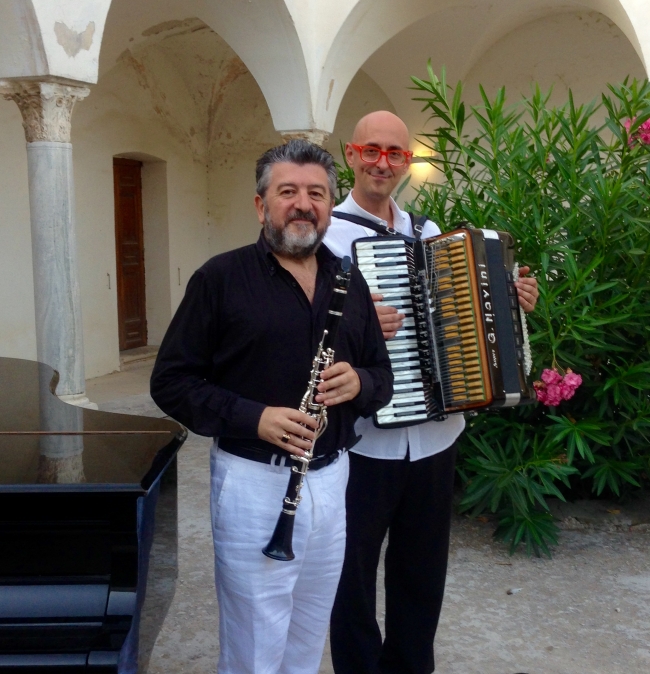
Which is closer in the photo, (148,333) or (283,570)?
(283,570)

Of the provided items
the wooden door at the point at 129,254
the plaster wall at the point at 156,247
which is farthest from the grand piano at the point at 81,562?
the plaster wall at the point at 156,247

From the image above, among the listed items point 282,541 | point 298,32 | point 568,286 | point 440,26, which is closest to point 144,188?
point 298,32

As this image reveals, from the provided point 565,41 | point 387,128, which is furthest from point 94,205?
point 387,128

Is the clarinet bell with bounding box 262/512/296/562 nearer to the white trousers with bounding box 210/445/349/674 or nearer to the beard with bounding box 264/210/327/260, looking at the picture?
the white trousers with bounding box 210/445/349/674

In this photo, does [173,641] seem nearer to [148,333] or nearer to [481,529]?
[481,529]

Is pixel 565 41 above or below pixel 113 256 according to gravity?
above

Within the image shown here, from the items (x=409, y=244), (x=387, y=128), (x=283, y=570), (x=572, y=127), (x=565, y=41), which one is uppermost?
(x=565, y=41)

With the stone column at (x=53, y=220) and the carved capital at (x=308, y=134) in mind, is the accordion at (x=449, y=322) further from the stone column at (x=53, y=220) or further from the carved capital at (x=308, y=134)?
the carved capital at (x=308, y=134)

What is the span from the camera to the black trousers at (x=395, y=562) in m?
2.33

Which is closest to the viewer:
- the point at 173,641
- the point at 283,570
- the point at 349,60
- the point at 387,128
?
the point at 283,570

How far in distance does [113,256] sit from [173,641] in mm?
6611

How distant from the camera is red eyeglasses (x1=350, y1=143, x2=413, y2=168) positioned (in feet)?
7.60

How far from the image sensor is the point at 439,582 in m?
2.46

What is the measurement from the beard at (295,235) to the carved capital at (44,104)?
13.1 feet
